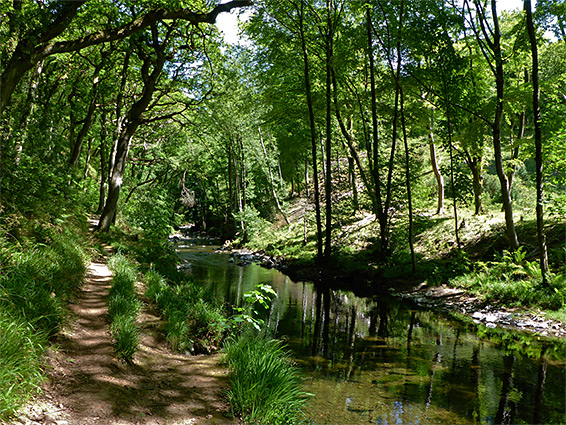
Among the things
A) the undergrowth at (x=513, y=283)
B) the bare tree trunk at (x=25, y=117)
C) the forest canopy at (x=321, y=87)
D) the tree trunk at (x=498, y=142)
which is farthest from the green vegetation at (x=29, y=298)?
the tree trunk at (x=498, y=142)

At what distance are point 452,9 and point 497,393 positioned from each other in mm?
11733

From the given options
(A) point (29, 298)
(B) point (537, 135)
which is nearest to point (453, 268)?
(B) point (537, 135)

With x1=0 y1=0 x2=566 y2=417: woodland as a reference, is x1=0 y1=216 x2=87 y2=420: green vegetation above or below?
below

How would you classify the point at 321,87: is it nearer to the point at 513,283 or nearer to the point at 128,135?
the point at 128,135

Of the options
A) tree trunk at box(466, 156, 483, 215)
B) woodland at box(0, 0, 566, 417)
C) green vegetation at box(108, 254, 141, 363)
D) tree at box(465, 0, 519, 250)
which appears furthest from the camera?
tree trunk at box(466, 156, 483, 215)

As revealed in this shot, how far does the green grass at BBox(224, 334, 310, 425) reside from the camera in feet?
11.6

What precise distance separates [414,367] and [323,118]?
1560 centimetres

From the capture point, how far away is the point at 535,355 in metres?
6.84

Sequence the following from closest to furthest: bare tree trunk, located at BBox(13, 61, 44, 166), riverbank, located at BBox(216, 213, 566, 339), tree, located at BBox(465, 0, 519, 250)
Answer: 1. bare tree trunk, located at BBox(13, 61, 44, 166)
2. riverbank, located at BBox(216, 213, 566, 339)
3. tree, located at BBox(465, 0, 519, 250)

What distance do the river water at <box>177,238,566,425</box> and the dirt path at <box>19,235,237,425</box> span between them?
1548 millimetres

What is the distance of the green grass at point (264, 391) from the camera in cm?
354

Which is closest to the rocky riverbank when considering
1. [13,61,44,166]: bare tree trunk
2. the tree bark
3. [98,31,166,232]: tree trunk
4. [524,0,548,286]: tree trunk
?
[524,0,548,286]: tree trunk

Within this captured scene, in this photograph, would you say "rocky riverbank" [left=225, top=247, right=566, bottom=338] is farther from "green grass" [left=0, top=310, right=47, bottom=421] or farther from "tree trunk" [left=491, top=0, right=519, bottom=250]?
"green grass" [left=0, top=310, right=47, bottom=421]

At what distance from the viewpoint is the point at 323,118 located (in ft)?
64.3
